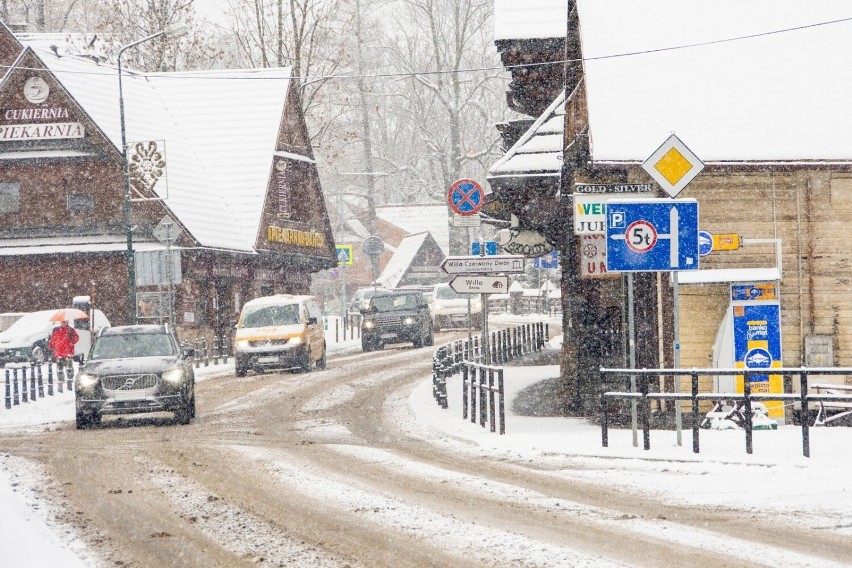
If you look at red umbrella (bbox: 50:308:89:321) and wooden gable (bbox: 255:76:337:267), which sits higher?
wooden gable (bbox: 255:76:337:267)

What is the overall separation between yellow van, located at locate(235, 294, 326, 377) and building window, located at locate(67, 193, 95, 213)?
12.1m

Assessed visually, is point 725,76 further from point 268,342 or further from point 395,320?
point 395,320

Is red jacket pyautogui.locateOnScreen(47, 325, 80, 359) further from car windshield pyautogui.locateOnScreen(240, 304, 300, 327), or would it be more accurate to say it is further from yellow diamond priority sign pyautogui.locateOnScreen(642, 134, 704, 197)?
yellow diamond priority sign pyautogui.locateOnScreen(642, 134, 704, 197)

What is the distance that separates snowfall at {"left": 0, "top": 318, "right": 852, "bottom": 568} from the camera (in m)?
10.1

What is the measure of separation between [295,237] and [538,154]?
29610mm

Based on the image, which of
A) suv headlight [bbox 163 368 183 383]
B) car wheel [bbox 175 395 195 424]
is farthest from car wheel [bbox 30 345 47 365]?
suv headlight [bbox 163 368 183 383]

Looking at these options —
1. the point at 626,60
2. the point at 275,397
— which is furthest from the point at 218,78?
the point at 626,60

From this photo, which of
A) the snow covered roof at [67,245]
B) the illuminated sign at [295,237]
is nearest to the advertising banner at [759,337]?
the snow covered roof at [67,245]

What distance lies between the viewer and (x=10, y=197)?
43.5 meters

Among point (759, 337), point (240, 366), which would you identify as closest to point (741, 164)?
point (759, 337)

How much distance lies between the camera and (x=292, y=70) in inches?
2051

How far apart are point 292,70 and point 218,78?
3.04m

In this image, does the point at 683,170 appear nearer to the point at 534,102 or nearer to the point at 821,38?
the point at 821,38

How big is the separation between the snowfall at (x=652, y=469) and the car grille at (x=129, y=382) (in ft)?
6.32
